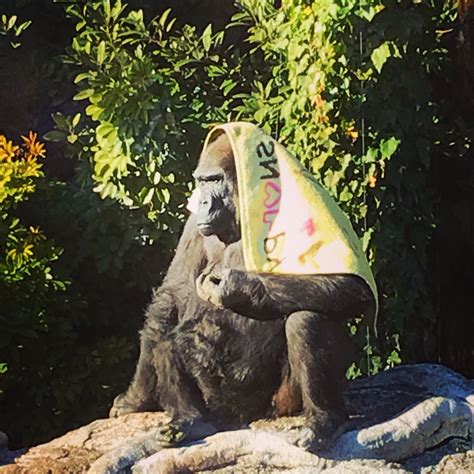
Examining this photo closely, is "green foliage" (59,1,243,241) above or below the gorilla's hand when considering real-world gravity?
above

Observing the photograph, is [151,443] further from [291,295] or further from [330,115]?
[330,115]

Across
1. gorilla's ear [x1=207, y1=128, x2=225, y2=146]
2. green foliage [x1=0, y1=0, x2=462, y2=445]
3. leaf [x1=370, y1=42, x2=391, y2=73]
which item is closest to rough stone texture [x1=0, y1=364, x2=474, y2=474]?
gorilla's ear [x1=207, y1=128, x2=225, y2=146]

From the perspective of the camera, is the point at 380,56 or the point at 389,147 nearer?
the point at 380,56

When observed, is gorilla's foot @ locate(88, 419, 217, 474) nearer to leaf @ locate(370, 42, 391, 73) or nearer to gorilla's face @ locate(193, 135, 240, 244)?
gorilla's face @ locate(193, 135, 240, 244)

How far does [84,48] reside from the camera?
5793 millimetres

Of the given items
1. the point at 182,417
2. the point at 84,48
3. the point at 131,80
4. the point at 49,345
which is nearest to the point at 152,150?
the point at 131,80

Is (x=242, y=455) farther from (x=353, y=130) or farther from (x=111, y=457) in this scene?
(x=353, y=130)

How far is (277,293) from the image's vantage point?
357 cm

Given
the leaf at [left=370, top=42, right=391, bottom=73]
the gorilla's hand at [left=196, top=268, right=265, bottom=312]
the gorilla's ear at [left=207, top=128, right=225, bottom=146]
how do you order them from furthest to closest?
1. the leaf at [left=370, top=42, right=391, bottom=73]
2. the gorilla's ear at [left=207, top=128, right=225, bottom=146]
3. the gorilla's hand at [left=196, top=268, right=265, bottom=312]

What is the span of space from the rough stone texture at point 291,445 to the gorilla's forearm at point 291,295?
0.43 m

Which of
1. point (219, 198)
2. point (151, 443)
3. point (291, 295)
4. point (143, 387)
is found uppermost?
point (219, 198)

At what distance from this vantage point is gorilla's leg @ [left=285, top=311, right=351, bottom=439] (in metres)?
3.58

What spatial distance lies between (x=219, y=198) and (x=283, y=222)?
9.8 inches

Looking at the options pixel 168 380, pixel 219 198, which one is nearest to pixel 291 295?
pixel 219 198
